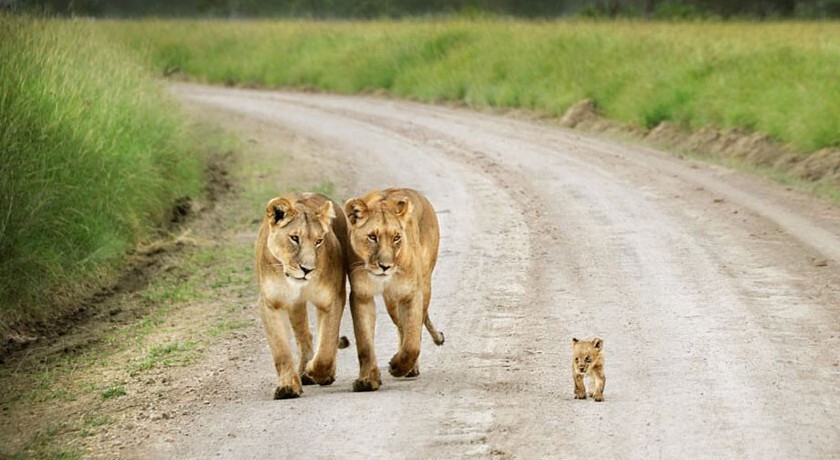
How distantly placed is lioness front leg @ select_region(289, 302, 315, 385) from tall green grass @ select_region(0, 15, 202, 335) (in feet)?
12.9

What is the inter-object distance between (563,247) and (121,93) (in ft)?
21.4

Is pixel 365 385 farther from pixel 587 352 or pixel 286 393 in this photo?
pixel 587 352

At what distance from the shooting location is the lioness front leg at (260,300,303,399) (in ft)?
27.5

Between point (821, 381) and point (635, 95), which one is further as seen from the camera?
point (635, 95)

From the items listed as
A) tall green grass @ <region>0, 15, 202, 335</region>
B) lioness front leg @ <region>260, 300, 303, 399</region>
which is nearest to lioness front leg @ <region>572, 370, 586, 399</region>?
lioness front leg @ <region>260, 300, 303, 399</region>

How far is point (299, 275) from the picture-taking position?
8.08 meters

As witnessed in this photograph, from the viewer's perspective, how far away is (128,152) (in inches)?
624

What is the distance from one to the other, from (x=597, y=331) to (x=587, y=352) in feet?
7.25

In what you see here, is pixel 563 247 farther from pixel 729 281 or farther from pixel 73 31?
pixel 73 31

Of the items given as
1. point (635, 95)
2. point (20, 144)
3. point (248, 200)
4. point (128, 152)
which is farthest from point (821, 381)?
point (635, 95)

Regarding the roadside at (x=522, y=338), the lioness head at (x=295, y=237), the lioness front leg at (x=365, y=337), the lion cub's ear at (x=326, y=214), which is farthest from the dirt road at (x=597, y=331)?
the lion cub's ear at (x=326, y=214)

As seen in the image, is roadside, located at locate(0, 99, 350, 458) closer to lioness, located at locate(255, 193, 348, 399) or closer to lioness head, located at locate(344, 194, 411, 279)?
lioness, located at locate(255, 193, 348, 399)

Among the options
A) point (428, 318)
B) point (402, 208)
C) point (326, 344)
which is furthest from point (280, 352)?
point (428, 318)

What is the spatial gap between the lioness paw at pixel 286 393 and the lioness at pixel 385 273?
1.13 feet
